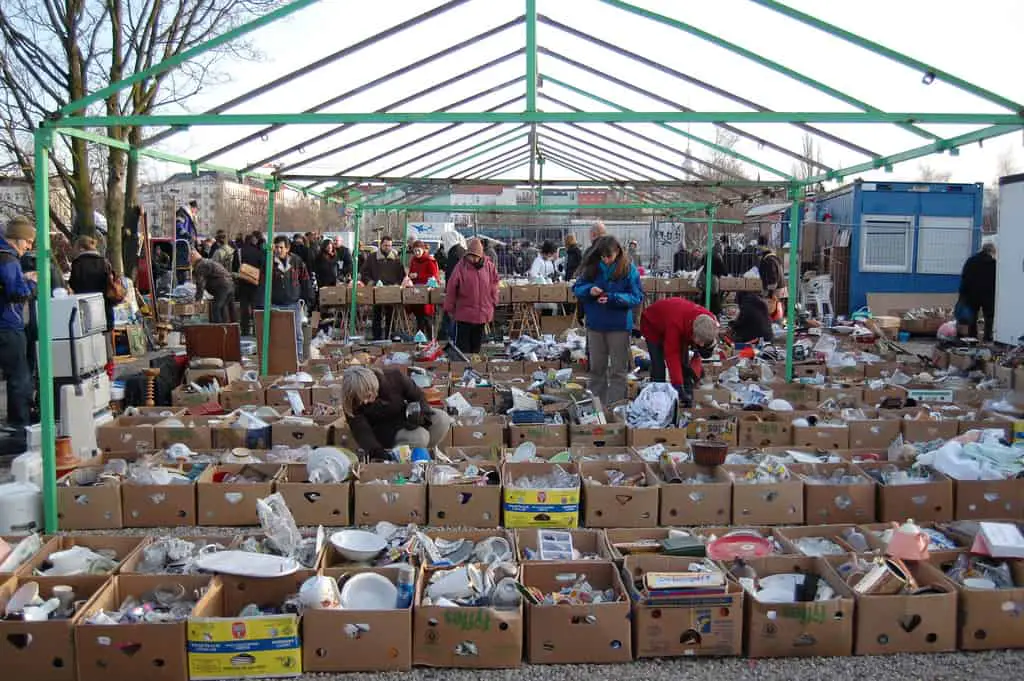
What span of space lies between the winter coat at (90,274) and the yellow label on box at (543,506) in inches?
232

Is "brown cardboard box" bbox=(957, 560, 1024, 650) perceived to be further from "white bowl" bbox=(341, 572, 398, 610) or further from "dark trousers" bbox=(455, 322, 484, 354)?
"dark trousers" bbox=(455, 322, 484, 354)

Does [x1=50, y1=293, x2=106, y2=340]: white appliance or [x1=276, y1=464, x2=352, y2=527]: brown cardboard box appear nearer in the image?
[x1=276, y1=464, x2=352, y2=527]: brown cardboard box

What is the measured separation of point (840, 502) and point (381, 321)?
381 inches

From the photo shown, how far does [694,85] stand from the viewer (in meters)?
6.72

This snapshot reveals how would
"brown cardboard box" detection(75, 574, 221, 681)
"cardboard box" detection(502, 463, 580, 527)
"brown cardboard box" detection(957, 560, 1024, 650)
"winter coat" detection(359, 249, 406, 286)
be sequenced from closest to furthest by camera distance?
"brown cardboard box" detection(75, 574, 221, 681), "brown cardboard box" detection(957, 560, 1024, 650), "cardboard box" detection(502, 463, 580, 527), "winter coat" detection(359, 249, 406, 286)

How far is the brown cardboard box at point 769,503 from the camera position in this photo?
5.03 meters

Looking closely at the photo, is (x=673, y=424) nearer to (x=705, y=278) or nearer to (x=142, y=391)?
(x=142, y=391)

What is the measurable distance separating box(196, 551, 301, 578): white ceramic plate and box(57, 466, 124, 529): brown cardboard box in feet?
4.64

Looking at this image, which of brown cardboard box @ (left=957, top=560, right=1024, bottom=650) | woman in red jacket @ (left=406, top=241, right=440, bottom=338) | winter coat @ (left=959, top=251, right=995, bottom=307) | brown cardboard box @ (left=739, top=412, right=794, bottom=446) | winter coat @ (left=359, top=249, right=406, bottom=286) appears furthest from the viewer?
winter coat @ (left=359, top=249, right=406, bottom=286)

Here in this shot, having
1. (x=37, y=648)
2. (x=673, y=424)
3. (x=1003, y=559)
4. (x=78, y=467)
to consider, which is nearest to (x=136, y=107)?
(x=78, y=467)

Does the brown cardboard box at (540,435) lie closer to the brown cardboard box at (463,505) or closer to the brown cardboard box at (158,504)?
the brown cardboard box at (463,505)

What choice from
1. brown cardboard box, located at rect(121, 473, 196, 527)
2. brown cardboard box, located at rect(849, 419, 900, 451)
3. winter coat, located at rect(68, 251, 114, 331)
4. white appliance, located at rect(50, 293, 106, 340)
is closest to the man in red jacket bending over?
brown cardboard box, located at rect(849, 419, 900, 451)

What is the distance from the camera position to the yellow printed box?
335cm

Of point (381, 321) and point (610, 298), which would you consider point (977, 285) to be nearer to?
point (610, 298)
